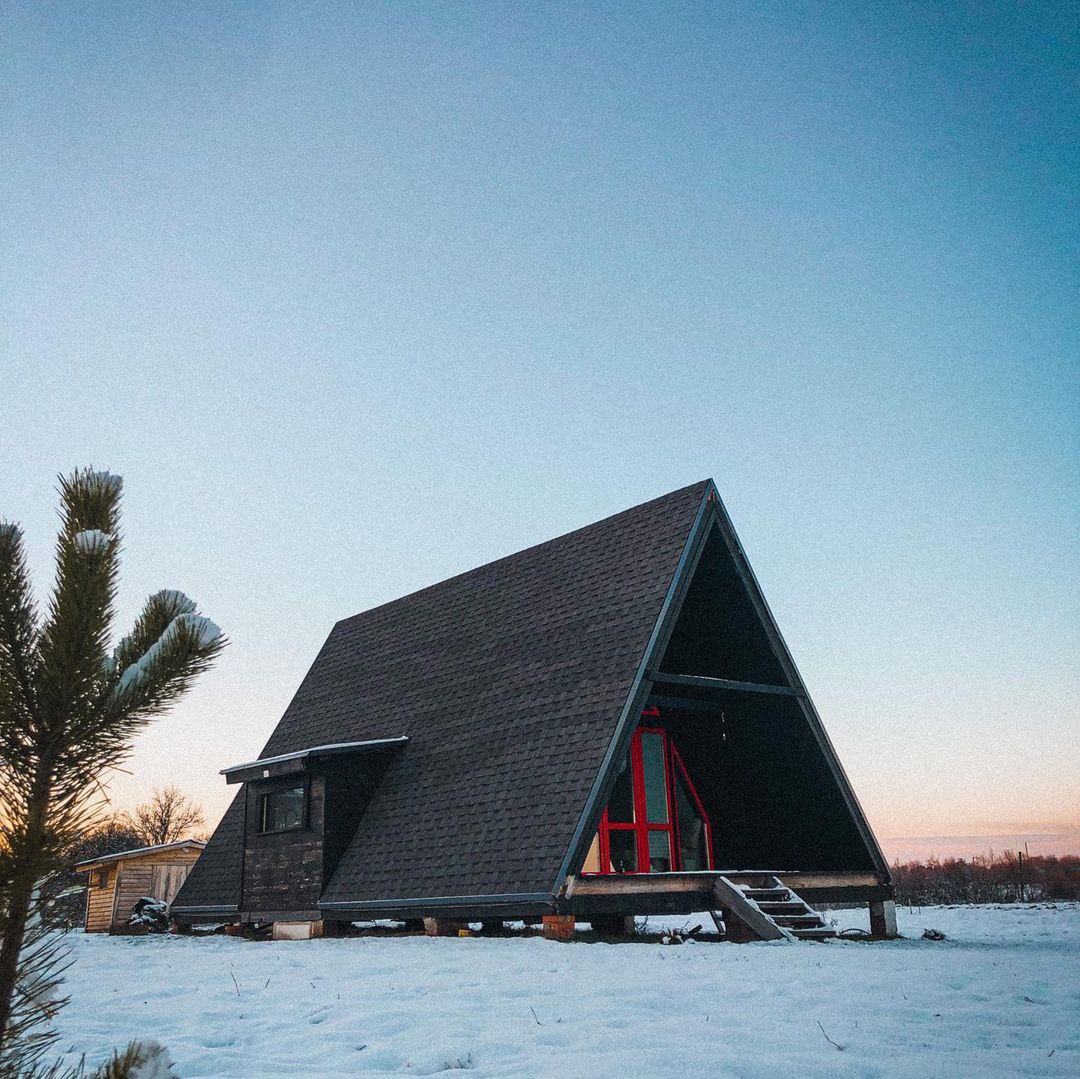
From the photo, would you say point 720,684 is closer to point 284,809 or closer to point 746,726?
point 746,726

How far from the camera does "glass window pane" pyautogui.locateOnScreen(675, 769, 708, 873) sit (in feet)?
46.4

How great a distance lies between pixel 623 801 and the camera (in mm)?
13141

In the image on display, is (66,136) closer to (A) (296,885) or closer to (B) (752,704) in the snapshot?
(A) (296,885)

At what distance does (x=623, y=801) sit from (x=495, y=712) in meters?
2.49

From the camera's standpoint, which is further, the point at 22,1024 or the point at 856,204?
the point at 856,204

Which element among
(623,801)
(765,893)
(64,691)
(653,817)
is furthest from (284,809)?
(64,691)

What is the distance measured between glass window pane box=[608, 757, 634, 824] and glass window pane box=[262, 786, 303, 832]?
4682 millimetres

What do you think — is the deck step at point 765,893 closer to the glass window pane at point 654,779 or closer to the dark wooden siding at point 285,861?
the glass window pane at point 654,779

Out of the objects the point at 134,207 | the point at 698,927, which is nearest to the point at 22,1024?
the point at 698,927

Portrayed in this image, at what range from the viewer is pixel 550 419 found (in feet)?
63.4

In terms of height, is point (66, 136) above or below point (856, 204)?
below

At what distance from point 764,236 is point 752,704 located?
836cm

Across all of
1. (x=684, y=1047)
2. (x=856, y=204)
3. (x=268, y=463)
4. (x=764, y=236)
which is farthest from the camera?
(x=268, y=463)

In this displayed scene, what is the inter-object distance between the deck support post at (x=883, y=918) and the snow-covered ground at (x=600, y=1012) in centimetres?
316
